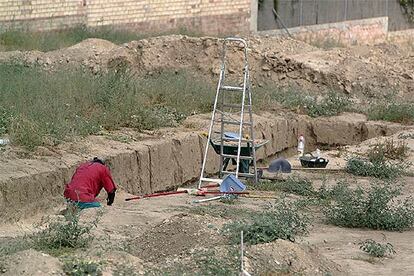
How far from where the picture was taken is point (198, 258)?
933 centimetres

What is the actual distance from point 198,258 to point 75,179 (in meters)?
4.00

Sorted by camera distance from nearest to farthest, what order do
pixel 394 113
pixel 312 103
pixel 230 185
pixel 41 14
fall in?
1. pixel 230 185
2. pixel 394 113
3. pixel 312 103
4. pixel 41 14

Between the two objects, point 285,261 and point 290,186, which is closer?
point 285,261

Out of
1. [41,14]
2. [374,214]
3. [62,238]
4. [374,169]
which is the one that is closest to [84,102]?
[374,169]

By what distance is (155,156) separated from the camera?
16.7 m

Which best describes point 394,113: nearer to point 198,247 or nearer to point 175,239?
point 175,239

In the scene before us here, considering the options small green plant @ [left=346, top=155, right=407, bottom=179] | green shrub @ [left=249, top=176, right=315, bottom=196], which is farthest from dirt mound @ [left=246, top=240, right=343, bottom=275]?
small green plant @ [left=346, top=155, right=407, bottom=179]

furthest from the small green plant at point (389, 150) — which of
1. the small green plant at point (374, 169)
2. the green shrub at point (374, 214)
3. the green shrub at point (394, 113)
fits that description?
the green shrub at point (374, 214)

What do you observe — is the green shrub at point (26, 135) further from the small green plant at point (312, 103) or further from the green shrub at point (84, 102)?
the small green plant at point (312, 103)

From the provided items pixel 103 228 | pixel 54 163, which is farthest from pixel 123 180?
pixel 103 228

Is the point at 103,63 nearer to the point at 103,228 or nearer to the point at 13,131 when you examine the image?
the point at 13,131

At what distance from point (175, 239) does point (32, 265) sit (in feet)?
6.09

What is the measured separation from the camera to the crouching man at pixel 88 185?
12.9 m

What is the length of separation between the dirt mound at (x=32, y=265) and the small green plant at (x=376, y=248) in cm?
344
